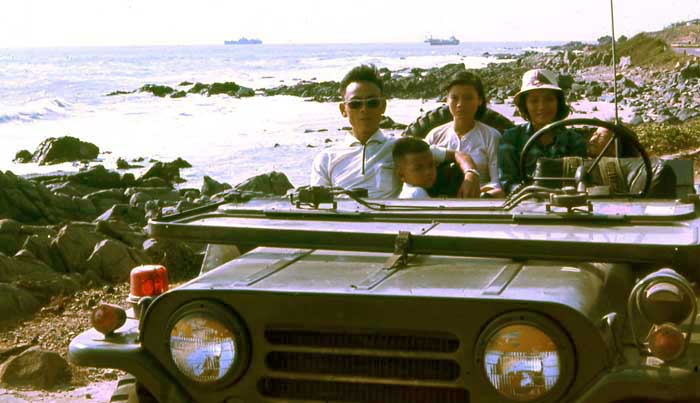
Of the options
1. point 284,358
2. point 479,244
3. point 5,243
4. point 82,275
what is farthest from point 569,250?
point 5,243

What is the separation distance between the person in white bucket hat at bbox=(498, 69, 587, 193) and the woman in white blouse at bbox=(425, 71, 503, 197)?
35 cm

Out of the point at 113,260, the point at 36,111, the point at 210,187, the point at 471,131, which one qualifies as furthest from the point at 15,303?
the point at 36,111

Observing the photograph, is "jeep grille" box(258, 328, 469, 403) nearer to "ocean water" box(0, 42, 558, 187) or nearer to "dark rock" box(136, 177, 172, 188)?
"ocean water" box(0, 42, 558, 187)

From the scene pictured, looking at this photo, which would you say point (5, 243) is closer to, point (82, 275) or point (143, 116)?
point (82, 275)

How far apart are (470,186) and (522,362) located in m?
3.03

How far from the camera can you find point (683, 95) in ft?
116

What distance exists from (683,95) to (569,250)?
33.4 meters

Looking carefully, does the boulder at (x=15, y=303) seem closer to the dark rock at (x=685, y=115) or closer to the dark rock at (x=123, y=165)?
the dark rock at (x=123, y=165)

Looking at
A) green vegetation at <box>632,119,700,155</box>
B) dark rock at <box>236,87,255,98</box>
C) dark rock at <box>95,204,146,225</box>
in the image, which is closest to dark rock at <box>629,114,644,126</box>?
green vegetation at <box>632,119,700,155</box>

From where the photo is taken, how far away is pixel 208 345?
→ 3.50 metres

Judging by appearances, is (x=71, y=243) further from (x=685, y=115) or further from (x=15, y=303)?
(x=685, y=115)

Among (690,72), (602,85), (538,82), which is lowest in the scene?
(602,85)

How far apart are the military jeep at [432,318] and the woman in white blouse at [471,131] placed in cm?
315

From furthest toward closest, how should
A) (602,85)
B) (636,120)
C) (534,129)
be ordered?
(602,85), (636,120), (534,129)
